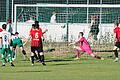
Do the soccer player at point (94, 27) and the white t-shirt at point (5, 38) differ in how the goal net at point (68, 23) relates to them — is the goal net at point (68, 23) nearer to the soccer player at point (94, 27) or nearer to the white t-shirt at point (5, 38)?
the soccer player at point (94, 27)

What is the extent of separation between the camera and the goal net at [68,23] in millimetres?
24453

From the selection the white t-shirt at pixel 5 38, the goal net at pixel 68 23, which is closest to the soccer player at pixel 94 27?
the goal net at pixel 68 23

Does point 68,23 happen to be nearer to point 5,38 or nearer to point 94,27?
point 94,27

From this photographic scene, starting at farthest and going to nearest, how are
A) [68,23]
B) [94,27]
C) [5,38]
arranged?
1. [68,23]
2. [94,27]
3. [5,38]

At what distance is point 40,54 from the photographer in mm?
17953

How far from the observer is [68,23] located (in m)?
26.2

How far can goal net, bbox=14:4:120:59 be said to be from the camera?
24.5m

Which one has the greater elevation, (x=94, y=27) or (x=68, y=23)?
(x=68, y=23)

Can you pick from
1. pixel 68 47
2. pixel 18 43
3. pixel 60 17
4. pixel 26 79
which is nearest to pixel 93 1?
pixel 60 17

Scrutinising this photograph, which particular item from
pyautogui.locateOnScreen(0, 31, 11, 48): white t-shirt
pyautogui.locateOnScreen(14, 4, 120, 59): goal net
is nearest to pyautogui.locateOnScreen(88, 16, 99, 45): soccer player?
pyautogui.locateOnScreen(14, 4, 120, 59): goal net

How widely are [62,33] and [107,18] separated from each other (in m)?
3.09

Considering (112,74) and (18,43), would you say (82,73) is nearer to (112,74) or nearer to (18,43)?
(112,74)

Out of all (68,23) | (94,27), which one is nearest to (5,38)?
(94,27)

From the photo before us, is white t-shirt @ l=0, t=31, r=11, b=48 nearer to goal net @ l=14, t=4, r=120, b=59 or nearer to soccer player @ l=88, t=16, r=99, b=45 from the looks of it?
goal net @ l=14, t=4, r=120, b=59
